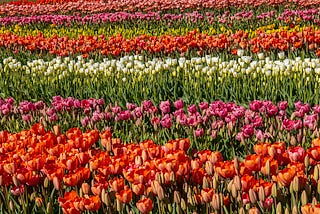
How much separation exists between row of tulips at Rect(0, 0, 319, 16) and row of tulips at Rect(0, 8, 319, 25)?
90cm

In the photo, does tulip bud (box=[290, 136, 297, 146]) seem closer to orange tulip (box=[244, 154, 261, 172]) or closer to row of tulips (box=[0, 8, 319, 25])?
orange tulip (box=[244, 154, 261, 172])

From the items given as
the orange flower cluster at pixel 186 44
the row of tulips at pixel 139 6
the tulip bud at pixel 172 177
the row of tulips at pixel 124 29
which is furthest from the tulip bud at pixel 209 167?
the row of tulips at pixel 139 6

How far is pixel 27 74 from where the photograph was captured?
8.74 metres

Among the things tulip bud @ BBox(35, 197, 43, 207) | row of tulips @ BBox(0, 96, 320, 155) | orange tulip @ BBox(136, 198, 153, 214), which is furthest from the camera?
row of tulips @ BBox(0, 96, 320, 155)

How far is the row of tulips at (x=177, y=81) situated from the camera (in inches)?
265

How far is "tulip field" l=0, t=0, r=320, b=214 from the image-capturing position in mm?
2994

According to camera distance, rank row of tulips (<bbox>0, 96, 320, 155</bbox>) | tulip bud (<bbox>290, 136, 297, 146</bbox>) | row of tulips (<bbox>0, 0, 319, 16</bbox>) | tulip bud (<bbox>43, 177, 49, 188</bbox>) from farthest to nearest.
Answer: row of tulips (<bbox>0, 0, 319, 16</bbox>) → row of tulips (<bbox>0, 96, 320, 155</bbox>) → tulip bud (<bbox>290, 136, 297, 146</bbox>) → tulip bud (<bbox>43, 177, 49, 188</bbox>)

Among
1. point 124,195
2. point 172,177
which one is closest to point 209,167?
point 172,177

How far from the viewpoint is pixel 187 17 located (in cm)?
1493

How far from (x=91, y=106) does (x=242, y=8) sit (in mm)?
11346

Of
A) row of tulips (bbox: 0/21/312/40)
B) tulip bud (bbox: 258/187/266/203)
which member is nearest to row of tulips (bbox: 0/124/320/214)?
tulip bud (bbox: 258/187/266/203)

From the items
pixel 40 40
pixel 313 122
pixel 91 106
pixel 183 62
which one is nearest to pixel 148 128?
pixel 91 106

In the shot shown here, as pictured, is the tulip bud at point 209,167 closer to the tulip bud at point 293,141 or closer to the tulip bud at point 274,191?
the tulip bud at point 274,191

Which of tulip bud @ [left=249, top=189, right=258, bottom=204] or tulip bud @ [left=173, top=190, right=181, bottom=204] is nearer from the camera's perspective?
tulip bud @ [left=249, top=189, right=258, bottom=204]
